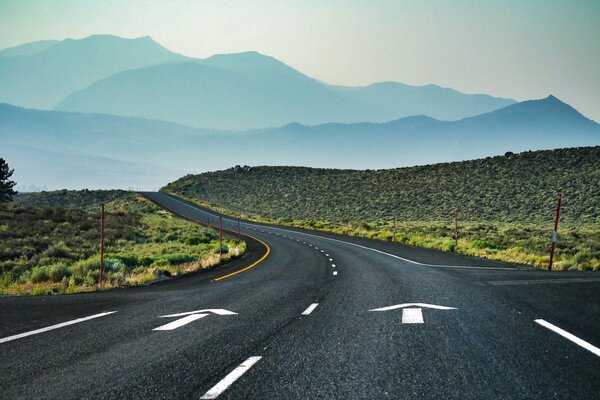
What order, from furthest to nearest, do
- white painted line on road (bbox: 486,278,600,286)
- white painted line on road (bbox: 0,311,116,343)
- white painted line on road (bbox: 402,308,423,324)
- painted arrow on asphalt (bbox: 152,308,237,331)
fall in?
white painted line on road (bbox: 486,278,600,286) < white painted line on road (bbox: 402,308,423,324) < painted arrow on asphalt (bbox: 152,308,237,331) < white painted line on road (bbox: 0,311,116,343)

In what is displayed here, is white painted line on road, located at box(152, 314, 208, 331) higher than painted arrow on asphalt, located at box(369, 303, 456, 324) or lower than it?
lower

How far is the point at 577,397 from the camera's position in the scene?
14.7 feet

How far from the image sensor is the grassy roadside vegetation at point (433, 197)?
173ft

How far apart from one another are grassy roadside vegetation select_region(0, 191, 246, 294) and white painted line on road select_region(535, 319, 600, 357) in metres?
11.7

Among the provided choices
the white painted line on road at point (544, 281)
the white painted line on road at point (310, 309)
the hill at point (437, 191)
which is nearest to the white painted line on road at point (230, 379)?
the white painted line on road at point (310, 309)

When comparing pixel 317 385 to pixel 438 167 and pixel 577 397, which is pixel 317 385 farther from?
pixel 438 167

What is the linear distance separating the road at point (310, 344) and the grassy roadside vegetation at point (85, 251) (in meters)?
4.35

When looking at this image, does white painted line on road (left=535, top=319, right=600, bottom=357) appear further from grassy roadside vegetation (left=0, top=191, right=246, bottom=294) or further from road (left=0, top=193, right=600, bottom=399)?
grassy roadside vegetation (left=0, top=191, right=246, bottom=294)

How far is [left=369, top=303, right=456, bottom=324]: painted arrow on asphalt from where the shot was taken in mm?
8414

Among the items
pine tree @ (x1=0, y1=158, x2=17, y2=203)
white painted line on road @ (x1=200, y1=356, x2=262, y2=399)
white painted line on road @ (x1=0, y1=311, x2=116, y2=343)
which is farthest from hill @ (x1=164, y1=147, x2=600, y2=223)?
white painted line on road @ (x1=200, y1=356, x2=262, y2=399)

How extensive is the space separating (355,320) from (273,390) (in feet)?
13.2

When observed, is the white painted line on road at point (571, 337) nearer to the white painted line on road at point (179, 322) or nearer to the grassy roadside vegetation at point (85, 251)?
the white painted line on road at point (179, 322)

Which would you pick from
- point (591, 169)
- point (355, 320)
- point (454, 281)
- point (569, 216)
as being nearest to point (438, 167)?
point (591, 169)

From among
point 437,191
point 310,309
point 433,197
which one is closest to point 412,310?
Result: point 310,309
